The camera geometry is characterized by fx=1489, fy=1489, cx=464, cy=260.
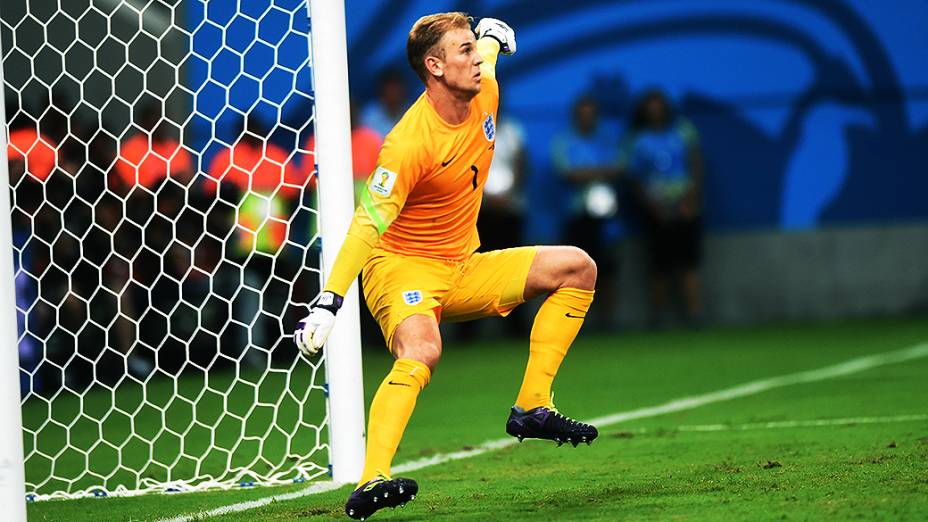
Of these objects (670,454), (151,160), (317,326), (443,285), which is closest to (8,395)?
(317,326)

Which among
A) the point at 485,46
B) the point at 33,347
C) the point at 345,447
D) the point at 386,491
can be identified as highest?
the point at 485,46

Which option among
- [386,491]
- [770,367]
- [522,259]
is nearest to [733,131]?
[770,367]

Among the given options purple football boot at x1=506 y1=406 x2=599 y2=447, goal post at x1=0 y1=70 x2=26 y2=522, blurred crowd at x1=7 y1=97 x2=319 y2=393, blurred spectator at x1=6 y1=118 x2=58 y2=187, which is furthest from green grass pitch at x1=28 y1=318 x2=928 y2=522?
blurred spectator at x1=6 y1=118 x2=58 y2=187

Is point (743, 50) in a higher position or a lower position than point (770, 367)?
higher

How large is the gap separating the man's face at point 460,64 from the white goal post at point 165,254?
0.97m

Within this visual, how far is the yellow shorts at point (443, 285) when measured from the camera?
5.62 meters

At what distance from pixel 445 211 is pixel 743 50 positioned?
379 inches

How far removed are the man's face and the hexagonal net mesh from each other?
112cm

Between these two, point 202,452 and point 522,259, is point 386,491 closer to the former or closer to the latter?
point 522,259

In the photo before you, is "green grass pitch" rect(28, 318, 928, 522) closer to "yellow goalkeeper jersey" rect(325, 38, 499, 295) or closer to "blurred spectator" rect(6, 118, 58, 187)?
"yellow goalkeeper jersey" rect(325, 38, 499, 295)

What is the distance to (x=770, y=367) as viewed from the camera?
35.3 ft

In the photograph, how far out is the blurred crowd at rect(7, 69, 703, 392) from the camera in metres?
9.99

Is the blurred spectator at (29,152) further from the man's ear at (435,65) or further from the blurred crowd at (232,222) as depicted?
the man's ear at (435,65)

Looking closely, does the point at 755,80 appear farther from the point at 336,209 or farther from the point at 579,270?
the point at 579,270
